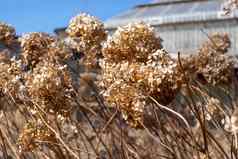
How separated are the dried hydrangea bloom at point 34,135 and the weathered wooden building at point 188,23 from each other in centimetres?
1104

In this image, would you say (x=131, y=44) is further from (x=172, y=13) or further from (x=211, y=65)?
(x=172, y=13)

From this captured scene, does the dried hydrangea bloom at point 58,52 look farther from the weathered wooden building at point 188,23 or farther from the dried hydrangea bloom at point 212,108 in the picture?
the weathered wooden building at point 188,23

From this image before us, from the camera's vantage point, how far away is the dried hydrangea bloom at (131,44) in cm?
268

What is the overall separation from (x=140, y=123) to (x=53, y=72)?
0.74 meters

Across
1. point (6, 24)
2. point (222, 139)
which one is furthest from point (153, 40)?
point (222, 139)

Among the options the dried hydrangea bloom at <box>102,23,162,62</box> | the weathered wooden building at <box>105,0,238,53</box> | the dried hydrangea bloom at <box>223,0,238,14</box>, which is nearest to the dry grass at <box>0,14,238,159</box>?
the dried hydrangea bloom at <box>102,23,162,62</box>

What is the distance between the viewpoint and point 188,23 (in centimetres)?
1491

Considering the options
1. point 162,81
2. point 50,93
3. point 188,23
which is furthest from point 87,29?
point 188,23

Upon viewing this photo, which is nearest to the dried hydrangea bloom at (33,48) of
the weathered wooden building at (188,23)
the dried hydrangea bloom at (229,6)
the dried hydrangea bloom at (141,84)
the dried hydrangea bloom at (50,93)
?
the dried hydrangea bloom at (50,93)

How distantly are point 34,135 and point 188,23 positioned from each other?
483 inches

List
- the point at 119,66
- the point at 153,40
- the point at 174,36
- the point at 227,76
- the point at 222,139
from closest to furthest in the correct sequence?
the point at 119,66 → the point at 153,40 → the point at 227,76 → the point at 222,139 → the point at 174,36

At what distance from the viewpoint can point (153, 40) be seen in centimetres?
A: 289

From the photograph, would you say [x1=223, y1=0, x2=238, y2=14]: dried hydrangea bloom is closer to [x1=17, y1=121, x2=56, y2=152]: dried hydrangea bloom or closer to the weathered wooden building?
[x1=17, y1=121, x2=56, y2=152]: dried hydrangea bloom

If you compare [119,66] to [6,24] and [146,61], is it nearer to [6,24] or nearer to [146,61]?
[146,61]
